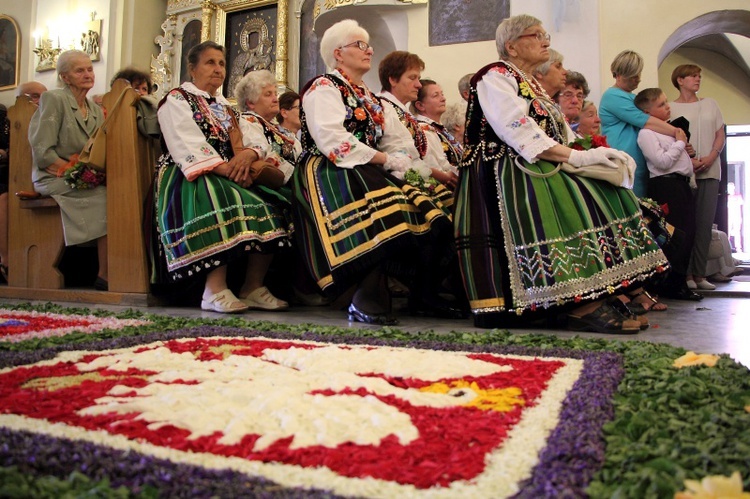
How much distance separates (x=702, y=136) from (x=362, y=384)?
4.82 m

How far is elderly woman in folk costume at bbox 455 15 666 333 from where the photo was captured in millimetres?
2461

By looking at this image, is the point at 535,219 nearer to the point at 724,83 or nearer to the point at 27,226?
the point at 27,226

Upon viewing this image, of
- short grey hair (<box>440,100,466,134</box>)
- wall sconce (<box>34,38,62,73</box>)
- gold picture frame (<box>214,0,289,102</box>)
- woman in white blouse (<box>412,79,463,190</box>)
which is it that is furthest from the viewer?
wall sconce (<box>34,38,62,73</box>)

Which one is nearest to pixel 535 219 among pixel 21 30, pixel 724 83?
pixel 724 83

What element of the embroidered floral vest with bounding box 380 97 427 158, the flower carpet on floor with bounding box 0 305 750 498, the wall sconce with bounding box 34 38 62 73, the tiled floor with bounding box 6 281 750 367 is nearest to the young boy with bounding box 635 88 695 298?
the tiled floor with bounding box 6 281 750 367

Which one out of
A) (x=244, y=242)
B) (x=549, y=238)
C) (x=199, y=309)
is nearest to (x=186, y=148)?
(x=244, y=242)

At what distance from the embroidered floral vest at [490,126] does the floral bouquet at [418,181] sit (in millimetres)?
233

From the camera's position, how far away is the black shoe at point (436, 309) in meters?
3.08

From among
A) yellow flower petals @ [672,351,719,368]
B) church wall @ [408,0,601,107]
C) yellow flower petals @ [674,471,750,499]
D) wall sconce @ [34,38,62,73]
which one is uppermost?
wall sconce @ [34,38,62,73]

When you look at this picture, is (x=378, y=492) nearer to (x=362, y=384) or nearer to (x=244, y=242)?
(x=362, y=384)

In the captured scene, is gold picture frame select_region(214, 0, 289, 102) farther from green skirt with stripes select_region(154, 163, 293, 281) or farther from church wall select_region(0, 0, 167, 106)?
green skirt with stripes select_region(154, 163, 293, 281)

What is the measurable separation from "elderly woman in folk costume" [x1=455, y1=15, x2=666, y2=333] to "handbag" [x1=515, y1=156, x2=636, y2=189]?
2 cm

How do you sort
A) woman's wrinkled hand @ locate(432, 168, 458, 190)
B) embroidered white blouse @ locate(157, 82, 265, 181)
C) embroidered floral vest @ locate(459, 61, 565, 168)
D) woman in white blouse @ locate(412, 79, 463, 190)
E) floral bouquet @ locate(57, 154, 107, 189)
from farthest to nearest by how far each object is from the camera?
floral bouquet @ locate(57, 154, 107, 189)
woman in white blouse @ locate(412, 79, 463, 190)
woman's wrinkled hand @ locate(432, 168, 458, 190)
embroidered white blouse @ locate(157, 82, 265, 181)
embroidered floral vest @ locate(459, 61, 565, 168)

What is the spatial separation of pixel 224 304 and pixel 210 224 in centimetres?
40
